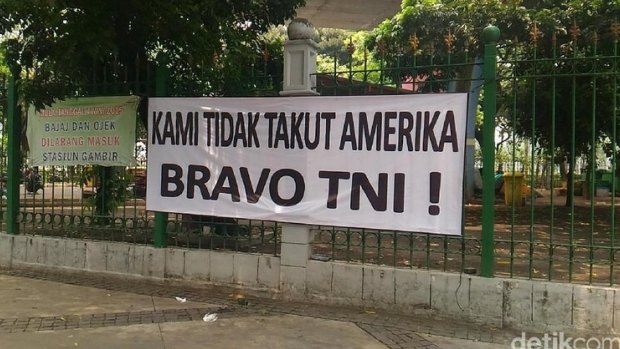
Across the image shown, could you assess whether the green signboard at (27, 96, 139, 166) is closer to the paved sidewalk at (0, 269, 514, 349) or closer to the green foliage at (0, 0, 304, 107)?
the green foliage at (0, 0, 304, 107)

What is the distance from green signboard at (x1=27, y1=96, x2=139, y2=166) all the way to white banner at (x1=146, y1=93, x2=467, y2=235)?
0.48 m

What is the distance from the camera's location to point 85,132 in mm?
7480

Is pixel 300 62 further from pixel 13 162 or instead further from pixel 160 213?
pixel 13 162

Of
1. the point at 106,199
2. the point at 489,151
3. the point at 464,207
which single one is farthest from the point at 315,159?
the point at 106,199

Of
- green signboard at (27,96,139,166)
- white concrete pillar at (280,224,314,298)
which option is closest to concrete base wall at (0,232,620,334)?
white concrete pillar at (280,224,314,298)

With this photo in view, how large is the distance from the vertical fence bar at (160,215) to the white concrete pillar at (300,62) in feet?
5.31

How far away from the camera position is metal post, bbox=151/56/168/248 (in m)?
6.93

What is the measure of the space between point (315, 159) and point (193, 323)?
6.76ft

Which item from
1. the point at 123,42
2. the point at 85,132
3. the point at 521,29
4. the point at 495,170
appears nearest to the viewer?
the point at 495,170

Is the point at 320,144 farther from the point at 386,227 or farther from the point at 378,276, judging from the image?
the point at 378,276

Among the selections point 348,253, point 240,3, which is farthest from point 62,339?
point 240,3

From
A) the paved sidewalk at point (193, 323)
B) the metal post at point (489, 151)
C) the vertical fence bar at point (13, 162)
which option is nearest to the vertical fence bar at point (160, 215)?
the paved sidewalk at point (193, 323)

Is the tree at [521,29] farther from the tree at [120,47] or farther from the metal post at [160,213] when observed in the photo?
the metal post at [160,213]

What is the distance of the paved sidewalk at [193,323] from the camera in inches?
193
